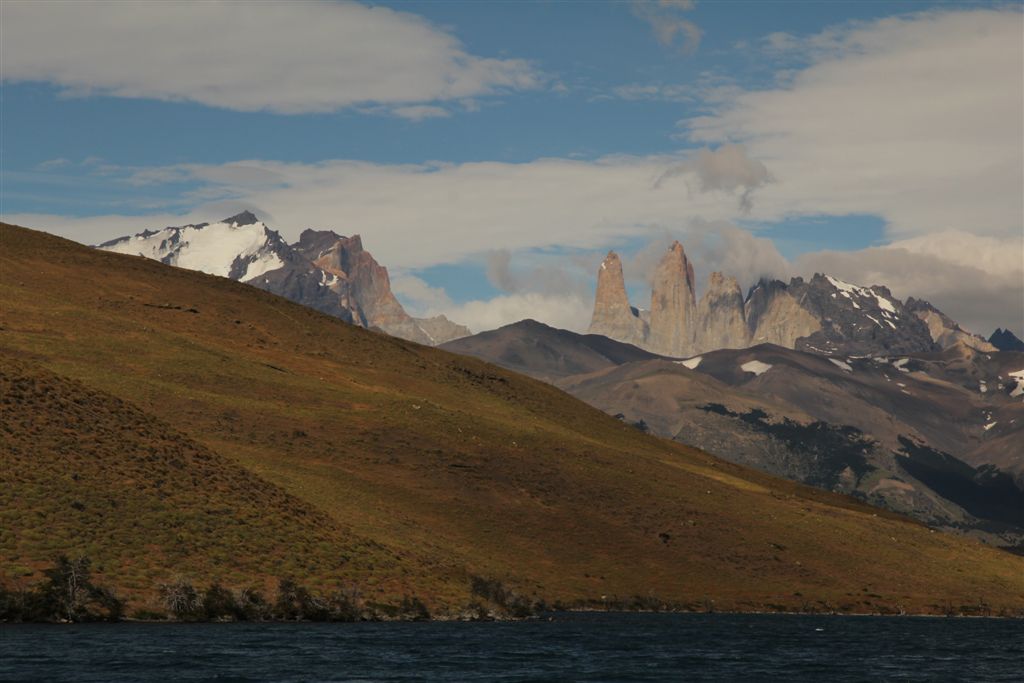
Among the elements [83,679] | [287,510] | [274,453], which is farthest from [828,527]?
[83,679]

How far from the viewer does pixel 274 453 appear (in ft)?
445

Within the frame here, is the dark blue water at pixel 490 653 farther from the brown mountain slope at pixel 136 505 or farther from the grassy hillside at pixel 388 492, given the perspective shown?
the grassy hillside at pixel 388 492

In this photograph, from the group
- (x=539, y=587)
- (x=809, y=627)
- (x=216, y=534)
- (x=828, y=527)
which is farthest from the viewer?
(x=828, y=527)

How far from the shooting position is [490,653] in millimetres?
73062

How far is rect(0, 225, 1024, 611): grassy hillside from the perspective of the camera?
315 ft

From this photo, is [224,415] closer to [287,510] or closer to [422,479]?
[422,479]

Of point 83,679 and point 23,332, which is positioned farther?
point 23,332

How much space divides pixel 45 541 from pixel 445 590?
33108 mm

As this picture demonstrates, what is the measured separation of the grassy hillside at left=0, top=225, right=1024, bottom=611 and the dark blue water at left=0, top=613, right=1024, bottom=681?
39.8 ft

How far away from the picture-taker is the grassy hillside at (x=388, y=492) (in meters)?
96.0

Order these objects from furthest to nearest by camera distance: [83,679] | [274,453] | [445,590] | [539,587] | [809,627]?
[274,453] → [539,587] → [809,627] → [445,590] → [83,679]

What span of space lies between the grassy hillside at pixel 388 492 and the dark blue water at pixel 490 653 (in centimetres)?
1212

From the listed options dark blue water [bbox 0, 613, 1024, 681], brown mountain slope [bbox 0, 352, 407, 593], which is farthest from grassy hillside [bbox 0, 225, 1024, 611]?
dark blue water [bbox 0, 613, 1024, 681]

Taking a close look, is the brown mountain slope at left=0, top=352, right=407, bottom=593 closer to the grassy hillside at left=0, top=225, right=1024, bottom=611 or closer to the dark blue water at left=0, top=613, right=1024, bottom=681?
the grassy hillside at left=0, top=225, right=1024, bottom=611
